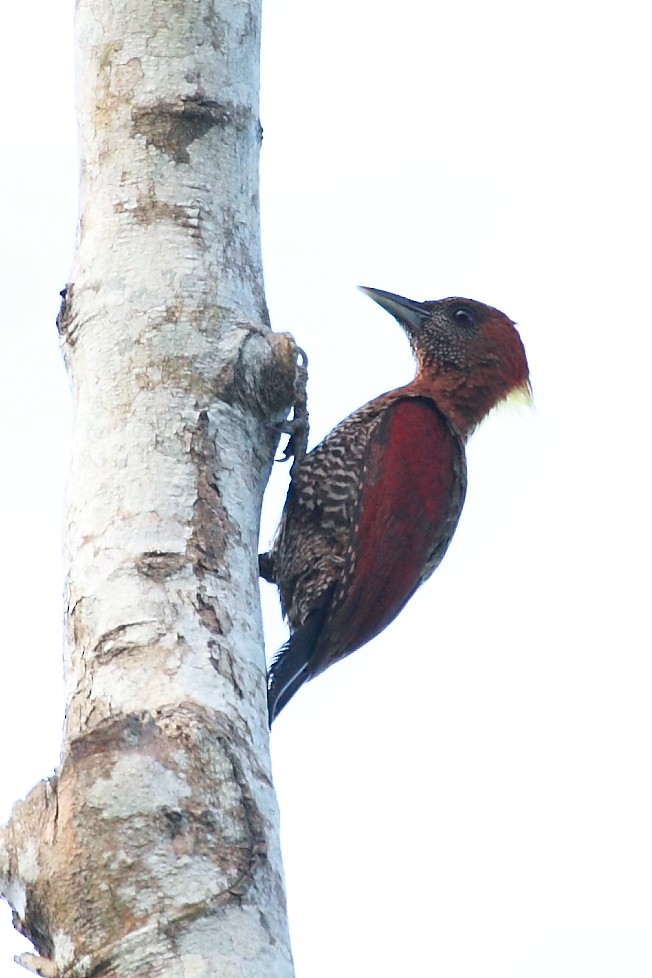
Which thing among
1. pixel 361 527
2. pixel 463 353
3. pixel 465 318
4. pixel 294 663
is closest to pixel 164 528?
pixel 294 663

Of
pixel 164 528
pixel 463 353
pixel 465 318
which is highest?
pixel 465 318

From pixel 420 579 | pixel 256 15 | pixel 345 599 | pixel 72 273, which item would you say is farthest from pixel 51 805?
pixel 420 579

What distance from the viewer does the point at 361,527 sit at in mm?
4797

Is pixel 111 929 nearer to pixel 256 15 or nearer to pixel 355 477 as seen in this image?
pixel 256 15

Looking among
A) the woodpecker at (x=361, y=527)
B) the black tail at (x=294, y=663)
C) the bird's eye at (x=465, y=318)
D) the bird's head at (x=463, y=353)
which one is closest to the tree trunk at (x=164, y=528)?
the black tail at (x=294, y=663)

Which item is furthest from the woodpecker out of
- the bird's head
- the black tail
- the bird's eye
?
the bird's eye

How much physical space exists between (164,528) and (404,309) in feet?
11.7

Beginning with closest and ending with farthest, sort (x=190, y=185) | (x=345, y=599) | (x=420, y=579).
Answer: (x=190, y=185) → (x=345, y=599) → (x=420, y=579)

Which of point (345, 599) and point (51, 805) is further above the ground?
point (345, 599)

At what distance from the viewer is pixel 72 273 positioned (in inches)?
121

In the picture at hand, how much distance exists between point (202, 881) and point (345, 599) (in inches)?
105

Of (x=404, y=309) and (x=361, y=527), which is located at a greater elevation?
(x=404, y=309)

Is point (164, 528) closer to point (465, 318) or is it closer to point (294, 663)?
point (294, 663)

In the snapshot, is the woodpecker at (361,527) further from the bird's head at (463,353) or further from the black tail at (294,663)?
the bird's head at (463,353)
